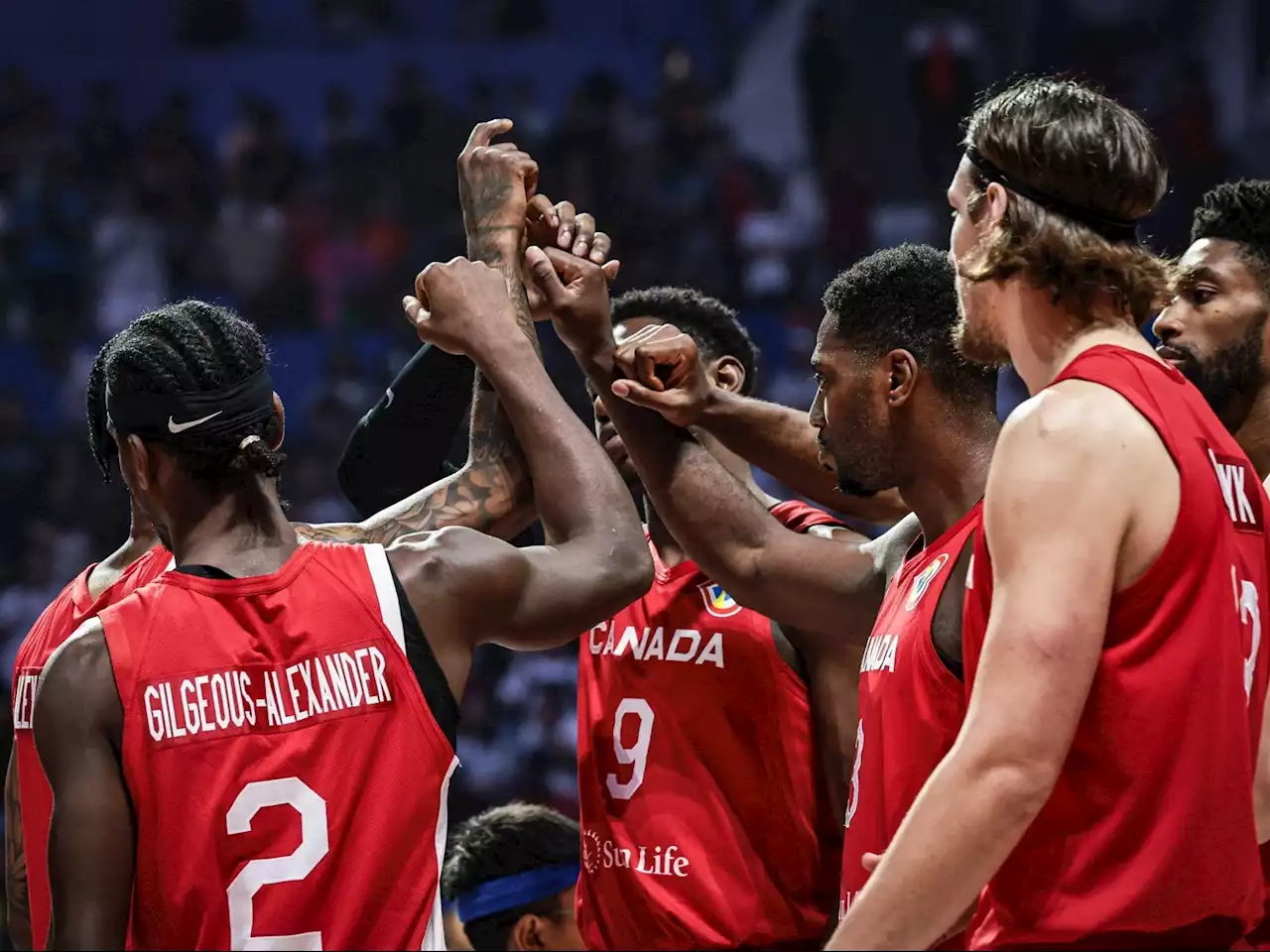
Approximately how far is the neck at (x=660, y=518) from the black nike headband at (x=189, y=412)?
58.3 inches

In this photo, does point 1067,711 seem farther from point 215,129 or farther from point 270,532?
point 215,129

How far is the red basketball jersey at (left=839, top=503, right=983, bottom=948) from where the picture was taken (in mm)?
2504

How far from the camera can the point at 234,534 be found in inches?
95.6

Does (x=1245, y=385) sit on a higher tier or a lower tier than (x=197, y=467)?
lower

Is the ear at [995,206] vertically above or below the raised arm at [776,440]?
above

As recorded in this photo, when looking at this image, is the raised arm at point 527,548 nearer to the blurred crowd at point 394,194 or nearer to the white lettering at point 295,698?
the white lettering at point 295,698

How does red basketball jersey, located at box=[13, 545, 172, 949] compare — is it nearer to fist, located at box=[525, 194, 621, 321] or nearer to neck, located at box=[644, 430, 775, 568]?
fist, located at box=[525, 194, 621, 321]

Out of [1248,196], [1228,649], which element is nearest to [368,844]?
[1228,649]

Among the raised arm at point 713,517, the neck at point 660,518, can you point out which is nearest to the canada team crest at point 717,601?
the neck at point 660,518

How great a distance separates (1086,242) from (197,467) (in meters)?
1.37

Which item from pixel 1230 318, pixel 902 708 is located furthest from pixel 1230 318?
pixel 902 708

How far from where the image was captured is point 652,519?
3902 millimetres

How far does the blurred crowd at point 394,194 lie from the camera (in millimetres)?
10117

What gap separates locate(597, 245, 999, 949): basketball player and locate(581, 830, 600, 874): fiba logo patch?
2.08 ft
